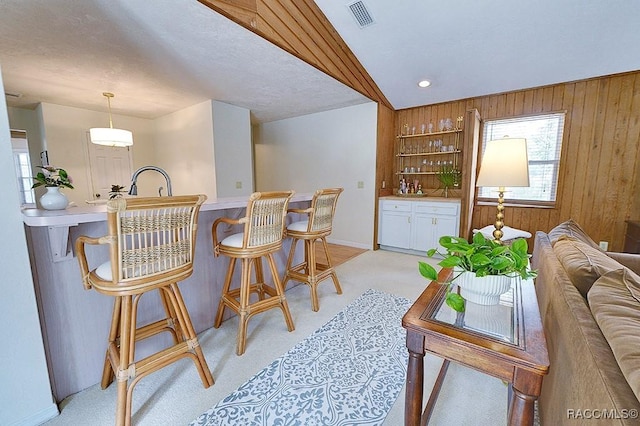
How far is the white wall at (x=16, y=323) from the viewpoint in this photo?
106cm

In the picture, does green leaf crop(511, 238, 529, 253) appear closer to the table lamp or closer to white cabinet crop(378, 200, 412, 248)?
the table lamp

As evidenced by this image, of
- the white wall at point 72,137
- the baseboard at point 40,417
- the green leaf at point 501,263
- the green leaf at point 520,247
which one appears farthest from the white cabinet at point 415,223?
the white wall at point 72,137

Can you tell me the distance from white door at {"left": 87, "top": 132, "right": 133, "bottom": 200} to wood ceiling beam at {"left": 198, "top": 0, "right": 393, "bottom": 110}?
3.97 metres

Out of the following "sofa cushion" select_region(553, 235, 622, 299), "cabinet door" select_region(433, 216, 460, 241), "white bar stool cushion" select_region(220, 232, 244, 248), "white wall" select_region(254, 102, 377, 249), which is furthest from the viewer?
"white wall" select_region(254, 102, 377, 249)

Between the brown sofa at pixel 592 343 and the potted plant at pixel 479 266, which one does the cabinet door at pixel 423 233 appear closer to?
the brown sofa at pixel 592 343

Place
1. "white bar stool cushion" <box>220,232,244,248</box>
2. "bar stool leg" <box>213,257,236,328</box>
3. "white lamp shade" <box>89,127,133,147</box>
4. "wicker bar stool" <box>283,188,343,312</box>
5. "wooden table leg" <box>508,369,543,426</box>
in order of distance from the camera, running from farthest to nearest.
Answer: "white lamp shade" <box>89,127,133,147</box>, "wicker bar stool" <box>283,188,343,312</box>, "bar stool leg" <box>213,257,236,328</box>, "white bar stool cushion" <box>220,232,244,248</box>, "wooden table leg" <box>508,369,543,426</box>

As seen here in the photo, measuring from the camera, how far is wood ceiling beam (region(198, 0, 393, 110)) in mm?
2023

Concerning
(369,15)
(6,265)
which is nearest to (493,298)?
(6,265)

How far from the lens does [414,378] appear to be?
3.15ft

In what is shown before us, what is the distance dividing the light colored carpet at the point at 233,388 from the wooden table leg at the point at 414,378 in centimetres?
31

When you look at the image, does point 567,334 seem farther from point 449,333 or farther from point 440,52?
point 440,52

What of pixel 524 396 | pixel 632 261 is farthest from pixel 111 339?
pixel 632 261

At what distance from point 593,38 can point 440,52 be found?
1.34 metres

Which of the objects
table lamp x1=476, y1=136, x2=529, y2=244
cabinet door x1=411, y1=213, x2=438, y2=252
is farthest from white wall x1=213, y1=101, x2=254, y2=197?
table lamp x1=476, y1=136, x2=529, y2=244
